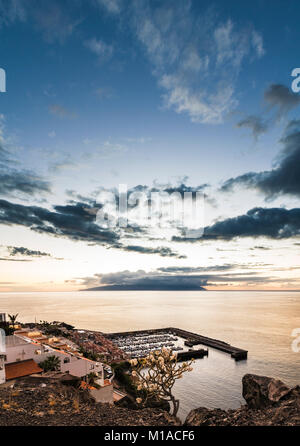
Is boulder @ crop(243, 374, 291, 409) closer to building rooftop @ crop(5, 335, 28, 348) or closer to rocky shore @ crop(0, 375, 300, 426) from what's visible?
rocky shore @ crop(0, 375, 300, 426)

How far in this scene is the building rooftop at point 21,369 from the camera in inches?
712

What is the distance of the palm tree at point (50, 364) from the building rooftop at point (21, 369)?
556 millimetres

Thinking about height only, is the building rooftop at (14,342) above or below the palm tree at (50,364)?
above

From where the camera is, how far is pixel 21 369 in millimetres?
19250

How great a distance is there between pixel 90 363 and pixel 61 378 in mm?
7138

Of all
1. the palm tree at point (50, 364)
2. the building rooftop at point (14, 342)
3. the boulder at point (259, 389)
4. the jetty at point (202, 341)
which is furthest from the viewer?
the jetty at point (202, 341)

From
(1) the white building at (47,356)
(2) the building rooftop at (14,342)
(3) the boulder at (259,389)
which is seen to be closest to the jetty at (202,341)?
(3) the boulder at (259,389)

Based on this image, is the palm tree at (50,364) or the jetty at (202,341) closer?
the palm tree at (50,364)

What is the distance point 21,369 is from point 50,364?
259 centimetres

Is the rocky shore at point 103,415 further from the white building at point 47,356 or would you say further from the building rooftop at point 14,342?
the building rooftop at point 14,342

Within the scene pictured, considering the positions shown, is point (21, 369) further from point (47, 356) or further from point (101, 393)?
point (101, 393)

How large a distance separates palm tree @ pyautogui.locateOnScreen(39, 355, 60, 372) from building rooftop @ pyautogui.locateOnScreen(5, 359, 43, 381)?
1.82 feet

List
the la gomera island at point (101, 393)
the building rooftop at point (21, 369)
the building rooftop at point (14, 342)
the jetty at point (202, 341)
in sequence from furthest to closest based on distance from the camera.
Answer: the jetty at point (202, 341), the building rooftop at point (14, 342), the building rooftop at point (21, 369), the la gomera island at point (101, 393)

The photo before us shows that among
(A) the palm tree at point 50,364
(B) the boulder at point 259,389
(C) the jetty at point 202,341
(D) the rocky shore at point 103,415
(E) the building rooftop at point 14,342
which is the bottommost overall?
(C) the jetty at point 202,341
